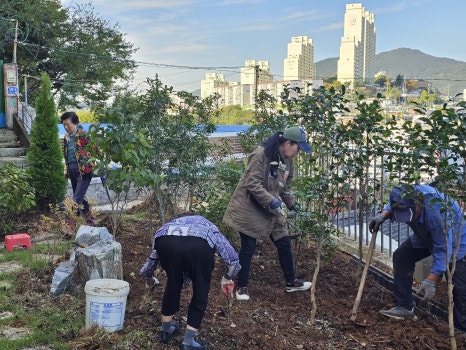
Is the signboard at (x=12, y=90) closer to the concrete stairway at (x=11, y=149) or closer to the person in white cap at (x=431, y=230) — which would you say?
the concrete stairway at (x=11, y=149)

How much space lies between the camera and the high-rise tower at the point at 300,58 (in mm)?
56031

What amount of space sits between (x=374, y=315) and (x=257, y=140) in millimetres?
3273

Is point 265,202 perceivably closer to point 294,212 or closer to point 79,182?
point 294,212

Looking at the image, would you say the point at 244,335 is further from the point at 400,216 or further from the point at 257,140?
the point at 257,140

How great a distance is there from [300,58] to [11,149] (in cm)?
4966

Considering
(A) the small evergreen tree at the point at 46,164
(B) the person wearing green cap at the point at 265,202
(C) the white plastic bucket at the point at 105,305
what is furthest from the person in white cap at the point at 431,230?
(A) the small evergreen tree at the point at 46,164

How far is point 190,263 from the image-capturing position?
322cm

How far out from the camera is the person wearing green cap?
14.2 ft

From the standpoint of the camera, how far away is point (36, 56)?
70.4 feet

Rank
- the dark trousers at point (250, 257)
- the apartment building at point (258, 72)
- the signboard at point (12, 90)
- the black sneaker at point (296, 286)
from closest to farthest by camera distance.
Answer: the dark trousers at point (250, 257), the black sneaker at point (296, 286), the signboard at point (12, 90), the apartment building at point (258, 72)

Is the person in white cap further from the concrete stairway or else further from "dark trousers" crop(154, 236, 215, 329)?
the concrete stairway

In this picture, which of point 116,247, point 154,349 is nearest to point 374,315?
point 154,349

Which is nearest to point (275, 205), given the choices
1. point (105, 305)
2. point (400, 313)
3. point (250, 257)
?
point (250, 257)

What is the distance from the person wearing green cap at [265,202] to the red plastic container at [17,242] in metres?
3.29
